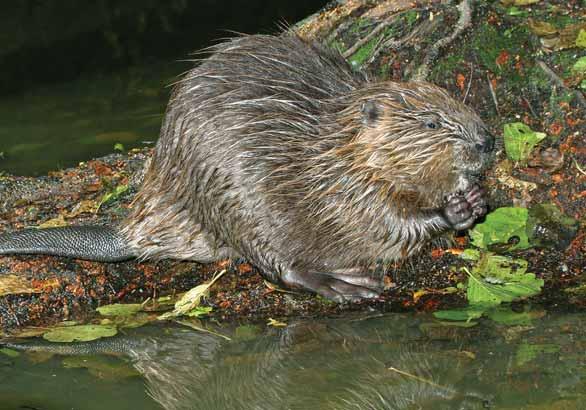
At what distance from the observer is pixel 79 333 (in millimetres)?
3596

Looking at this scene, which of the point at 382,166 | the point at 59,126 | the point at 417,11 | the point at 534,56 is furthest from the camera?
the point at 59,126

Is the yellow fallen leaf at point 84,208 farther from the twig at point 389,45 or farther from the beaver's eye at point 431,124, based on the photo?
the beaver's eye at point 431,124

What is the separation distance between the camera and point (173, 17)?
7.84m

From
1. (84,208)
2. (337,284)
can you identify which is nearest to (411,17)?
(337,284)

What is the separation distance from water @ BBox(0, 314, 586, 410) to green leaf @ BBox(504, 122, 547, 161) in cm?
86

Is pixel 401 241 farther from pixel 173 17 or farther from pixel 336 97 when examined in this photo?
pixel 173 17

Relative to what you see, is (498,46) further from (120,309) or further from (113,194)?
(120,309)

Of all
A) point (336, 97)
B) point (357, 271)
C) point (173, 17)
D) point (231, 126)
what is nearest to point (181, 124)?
point (231, 126)

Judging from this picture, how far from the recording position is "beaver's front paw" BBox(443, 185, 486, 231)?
3.64 metres

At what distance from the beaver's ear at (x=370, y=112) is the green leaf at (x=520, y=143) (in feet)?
2.37

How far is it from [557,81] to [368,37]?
2.98ft

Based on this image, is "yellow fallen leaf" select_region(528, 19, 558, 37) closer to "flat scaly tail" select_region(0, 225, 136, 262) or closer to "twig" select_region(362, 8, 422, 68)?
"twig" select_region(362, 8, 422, 68)

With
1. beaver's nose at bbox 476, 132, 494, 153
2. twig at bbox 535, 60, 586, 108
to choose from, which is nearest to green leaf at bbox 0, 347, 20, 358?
beaver's nose at bbox 476, 132, 494, 153

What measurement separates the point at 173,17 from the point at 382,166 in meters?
4.51
